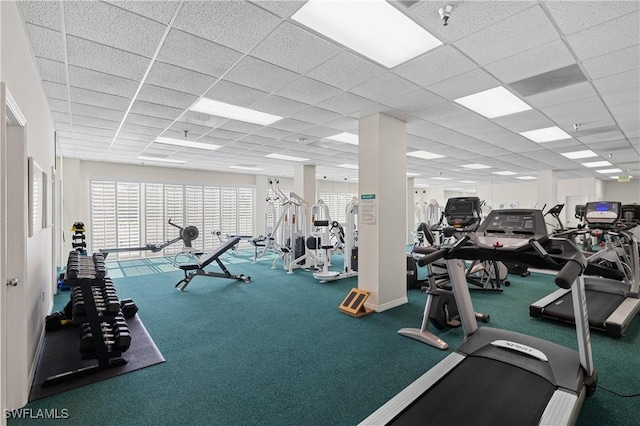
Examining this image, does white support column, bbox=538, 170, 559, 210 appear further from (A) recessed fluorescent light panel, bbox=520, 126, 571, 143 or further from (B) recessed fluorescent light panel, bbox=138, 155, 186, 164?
(B) recessed fluorescent light panel, bbox=138, 155, 186, 164

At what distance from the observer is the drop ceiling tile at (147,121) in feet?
13.7

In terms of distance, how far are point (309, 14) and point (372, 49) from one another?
676mm

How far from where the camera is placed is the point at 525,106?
384cm

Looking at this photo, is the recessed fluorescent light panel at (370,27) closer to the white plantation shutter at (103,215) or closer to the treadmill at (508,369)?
the treadmill at (508,369)

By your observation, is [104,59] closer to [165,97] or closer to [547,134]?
[165,97]

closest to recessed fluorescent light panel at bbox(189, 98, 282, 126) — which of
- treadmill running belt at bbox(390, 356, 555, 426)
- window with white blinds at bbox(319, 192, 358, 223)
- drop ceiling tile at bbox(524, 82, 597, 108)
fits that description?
drop ceiling tile at bbox(524, 82, 597, 108)

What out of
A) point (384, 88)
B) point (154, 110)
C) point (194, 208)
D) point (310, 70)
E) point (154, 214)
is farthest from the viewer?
point (194, 208)

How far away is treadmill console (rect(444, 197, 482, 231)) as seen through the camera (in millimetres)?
4172

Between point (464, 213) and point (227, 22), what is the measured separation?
3548 mm

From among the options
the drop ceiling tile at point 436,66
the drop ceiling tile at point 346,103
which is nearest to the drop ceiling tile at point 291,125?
the drop ceiling tile at point 346,103

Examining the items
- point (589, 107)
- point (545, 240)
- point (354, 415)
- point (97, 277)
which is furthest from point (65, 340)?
point (589, 107)

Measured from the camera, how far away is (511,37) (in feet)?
7.58

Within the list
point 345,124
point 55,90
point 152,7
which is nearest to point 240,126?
point 345,124

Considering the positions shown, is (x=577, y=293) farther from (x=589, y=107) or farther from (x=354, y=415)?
(x=589, y=107)
